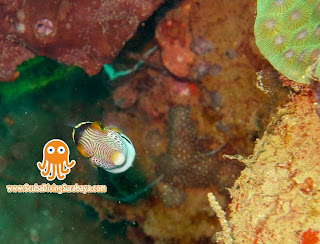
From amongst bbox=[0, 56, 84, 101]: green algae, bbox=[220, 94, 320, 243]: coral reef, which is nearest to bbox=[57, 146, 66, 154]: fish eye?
bbox=[0, 56, 84, 101]: green algae

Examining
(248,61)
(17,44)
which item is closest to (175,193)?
(248,61)

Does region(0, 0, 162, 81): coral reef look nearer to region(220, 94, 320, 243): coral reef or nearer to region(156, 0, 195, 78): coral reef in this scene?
region(156, 0, 195, 78): coral reef

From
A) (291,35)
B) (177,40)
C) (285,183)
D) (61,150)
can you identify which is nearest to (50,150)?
(61,150)

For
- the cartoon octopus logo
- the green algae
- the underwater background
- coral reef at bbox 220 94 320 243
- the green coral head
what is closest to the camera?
the green coral head

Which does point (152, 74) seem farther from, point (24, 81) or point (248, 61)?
point (24, 81)

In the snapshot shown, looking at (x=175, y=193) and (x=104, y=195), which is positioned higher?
(x=175, y=193)

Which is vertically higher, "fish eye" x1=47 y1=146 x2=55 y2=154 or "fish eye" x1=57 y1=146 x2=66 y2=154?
"fish eye" x1=57 y1=146 x2=66 y2=154

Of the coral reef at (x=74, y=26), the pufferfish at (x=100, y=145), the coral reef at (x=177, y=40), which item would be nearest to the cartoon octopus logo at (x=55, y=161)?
the pufferfish at (x=100, y=145)
